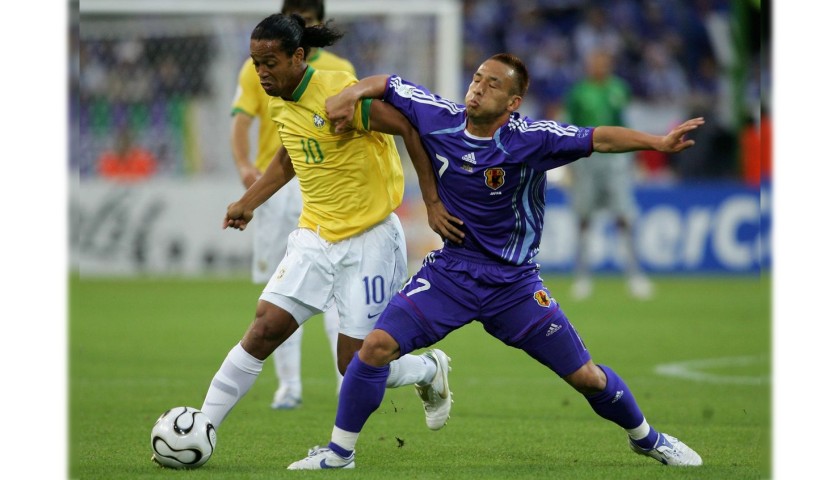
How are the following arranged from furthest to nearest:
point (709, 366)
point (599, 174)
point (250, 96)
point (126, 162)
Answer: point (126, 162)
point (599, 174)
point (709, 366)
point (250, 96)

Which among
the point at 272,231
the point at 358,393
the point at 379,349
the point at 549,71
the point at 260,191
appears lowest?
the point at 358,393

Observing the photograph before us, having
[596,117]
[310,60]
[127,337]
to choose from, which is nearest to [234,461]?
[310,60]

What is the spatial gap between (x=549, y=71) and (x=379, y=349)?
19405mm

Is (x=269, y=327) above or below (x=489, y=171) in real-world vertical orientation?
below

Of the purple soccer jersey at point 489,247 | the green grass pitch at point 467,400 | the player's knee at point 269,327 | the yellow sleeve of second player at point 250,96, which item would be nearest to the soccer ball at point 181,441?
the green grass pitch at point 467,400

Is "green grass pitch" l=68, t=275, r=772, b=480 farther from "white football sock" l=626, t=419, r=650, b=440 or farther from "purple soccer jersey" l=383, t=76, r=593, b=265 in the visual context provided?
"purple soccer jersey" l=383, t=76, r=593, b=265

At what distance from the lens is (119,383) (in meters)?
8.67

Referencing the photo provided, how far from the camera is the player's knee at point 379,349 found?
5.36 meters

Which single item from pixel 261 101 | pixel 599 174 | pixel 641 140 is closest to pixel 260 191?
pixel 261 101

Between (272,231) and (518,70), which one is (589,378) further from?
Answer: (272,231)

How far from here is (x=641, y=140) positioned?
5051 millimetres

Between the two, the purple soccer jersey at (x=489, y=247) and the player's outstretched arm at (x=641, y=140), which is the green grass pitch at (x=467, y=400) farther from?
the player's outstretched arm at (x=641, y=140)

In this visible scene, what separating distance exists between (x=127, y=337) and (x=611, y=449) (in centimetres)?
665
